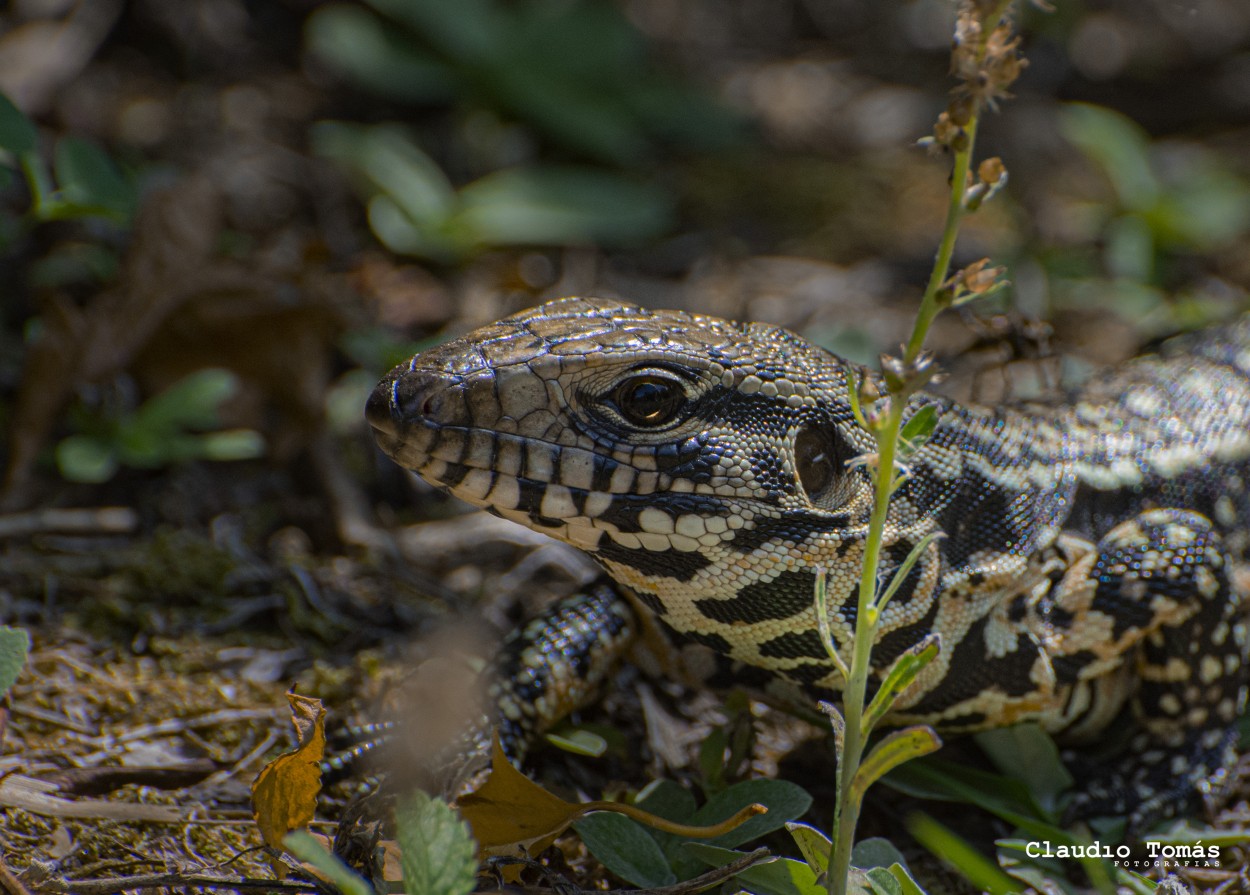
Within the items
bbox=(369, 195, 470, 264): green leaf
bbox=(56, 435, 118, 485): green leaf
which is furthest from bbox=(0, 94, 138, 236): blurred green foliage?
bbox=(369, 195, 470, 264): green leaf

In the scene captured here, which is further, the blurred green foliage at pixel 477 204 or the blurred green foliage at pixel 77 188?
the blurred green foliage at pixel 477 204

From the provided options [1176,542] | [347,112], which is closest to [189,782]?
[1176,542]

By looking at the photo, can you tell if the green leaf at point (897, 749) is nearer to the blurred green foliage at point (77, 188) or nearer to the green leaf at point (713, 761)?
the green leaf at point (713, 761)

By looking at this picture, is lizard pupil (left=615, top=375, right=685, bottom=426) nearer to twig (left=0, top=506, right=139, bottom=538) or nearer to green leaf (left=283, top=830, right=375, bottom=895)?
green leaf (left=283, top=830, right=375, bottom=895)

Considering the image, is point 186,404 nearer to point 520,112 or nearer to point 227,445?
point 227,445

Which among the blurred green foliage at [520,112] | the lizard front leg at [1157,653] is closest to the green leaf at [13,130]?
the blurred green foliage at [520,112]

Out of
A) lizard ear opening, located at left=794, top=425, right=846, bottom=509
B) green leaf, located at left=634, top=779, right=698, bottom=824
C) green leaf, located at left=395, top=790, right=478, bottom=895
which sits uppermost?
lizard ear opening, located at left=794, top=425, right=846, bottom=509

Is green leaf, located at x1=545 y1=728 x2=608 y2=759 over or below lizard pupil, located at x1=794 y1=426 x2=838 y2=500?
below

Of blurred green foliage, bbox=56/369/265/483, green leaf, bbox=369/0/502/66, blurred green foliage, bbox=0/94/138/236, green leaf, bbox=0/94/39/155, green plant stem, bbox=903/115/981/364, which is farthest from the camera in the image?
green leaf, bbox=369/0/502/66
